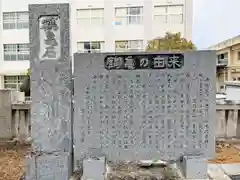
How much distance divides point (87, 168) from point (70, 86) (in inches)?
40.9

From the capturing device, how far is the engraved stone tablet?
3234 millimetres

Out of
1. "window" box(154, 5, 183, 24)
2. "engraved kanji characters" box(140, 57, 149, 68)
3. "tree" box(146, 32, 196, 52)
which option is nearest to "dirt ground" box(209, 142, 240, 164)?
"engraved kanji characters" box(140, 57, 149, 68)

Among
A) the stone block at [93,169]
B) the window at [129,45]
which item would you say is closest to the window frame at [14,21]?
the window at [129,45]

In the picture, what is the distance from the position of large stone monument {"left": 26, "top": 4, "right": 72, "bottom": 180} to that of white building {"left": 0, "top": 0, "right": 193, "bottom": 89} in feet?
63.7

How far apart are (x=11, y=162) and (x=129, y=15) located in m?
19.8

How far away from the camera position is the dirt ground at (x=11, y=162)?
4.06 meters

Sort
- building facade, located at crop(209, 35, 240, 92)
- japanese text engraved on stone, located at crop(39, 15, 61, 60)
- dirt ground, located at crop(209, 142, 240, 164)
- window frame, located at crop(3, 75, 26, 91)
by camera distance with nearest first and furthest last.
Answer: japanese text engraved on stone, located at crop(39, 15, 61, 60), dirt ground, located at crop(209, 142, 240, 164), building facade, located at crop(209, 35, 240, 92), window frame, located at crop(3, 75, 26, 91)

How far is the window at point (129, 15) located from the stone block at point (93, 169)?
66.9 feet

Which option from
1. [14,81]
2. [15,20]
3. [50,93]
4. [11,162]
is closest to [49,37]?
[50,93]

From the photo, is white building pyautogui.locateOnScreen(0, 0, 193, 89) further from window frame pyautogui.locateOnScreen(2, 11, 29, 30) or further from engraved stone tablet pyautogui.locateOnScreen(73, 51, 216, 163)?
engraved stone tablet pyautogui.locateOnScreen(73, 51, 216, 163)

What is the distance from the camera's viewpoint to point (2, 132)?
5496 mm

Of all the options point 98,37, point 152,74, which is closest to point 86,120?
point 152,74

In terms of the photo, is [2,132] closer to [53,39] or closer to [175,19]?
[53,39]

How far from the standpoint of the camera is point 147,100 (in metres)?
3.26
